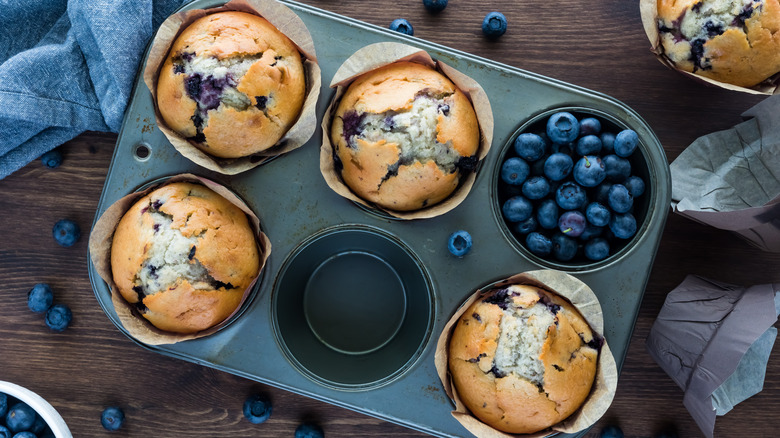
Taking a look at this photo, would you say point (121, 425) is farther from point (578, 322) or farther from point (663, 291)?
point (663, 291)

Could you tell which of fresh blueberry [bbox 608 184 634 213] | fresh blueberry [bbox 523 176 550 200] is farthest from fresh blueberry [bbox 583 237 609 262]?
fresh blueberry [bbox 523 176 550 200]

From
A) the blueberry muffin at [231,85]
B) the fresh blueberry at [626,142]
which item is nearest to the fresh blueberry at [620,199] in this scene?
the fresh blueberry at [626,142]

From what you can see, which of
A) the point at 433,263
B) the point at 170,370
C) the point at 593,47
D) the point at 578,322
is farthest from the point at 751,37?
the point at 170,370

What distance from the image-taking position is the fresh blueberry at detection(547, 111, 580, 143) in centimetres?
162

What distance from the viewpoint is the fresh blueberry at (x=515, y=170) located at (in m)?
1.66

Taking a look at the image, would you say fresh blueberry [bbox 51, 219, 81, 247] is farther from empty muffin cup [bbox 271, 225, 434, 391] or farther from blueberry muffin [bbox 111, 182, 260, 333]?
empty muffin cup [bbox 271, 225, 434, 391]

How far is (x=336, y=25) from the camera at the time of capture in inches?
66.9

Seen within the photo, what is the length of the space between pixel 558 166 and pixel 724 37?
2.24ft

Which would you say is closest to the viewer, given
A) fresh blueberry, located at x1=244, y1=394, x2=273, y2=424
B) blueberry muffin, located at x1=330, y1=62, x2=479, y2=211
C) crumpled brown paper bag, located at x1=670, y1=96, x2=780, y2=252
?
blueberry muffin, located at x1=330, y1=62, x2=479, y2=211

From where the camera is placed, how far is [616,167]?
1648 mm

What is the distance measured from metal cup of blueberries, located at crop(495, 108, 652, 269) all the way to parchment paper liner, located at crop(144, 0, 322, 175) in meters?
0.61

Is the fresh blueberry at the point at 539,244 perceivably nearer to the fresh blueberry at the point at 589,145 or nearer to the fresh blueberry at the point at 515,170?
the fresh blueberry at the point at 515,170

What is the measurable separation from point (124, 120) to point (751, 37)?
6.42 ft

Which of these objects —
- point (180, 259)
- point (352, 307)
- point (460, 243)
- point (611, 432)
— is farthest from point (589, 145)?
point (180, 259)
